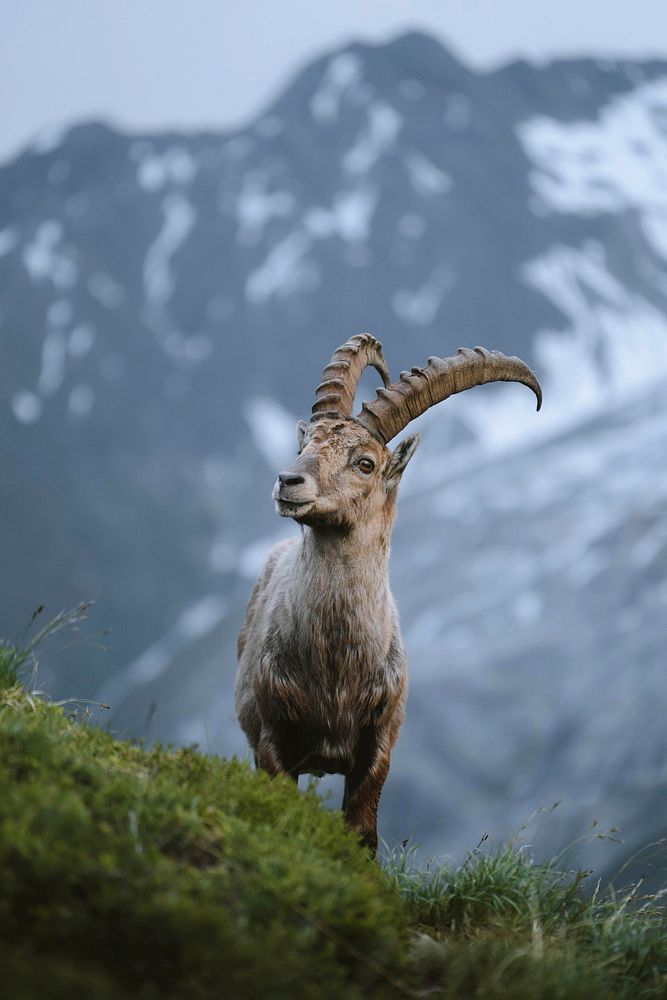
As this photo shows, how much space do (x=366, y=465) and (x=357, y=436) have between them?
19 centimetres

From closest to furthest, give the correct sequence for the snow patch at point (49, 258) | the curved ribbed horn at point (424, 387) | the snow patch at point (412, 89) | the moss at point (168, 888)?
the moss at point (168, 888) → the curved ribbed horn at point (424, 387) → the snow patch at point (49, 258) → the snow patch at point (412, 89)

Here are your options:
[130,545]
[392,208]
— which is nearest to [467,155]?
[392,208]

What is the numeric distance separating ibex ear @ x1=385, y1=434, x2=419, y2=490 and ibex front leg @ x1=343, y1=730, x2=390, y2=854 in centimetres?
148

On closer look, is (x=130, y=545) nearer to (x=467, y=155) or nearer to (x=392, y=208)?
(x=392, y=208)

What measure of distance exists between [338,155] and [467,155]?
5223mm

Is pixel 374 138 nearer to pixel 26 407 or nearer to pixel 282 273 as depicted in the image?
pixel 282 273

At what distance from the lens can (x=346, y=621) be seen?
20.6ft

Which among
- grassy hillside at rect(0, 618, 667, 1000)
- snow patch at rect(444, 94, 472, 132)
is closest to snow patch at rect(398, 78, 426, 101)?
snow patch at rect(444, 94, 472, 132)

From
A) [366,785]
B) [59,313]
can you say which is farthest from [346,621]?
[59,313]

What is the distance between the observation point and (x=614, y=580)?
32.0 metres

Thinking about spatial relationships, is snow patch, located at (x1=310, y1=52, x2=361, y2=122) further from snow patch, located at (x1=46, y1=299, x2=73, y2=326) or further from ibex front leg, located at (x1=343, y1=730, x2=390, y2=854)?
ibex front leg, located at (x1=343, y1=730, x2=390, y2=854)

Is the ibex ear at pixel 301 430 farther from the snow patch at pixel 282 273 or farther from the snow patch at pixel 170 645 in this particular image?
the snow patch at pixel 282 273

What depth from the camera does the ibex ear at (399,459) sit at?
6566 mm

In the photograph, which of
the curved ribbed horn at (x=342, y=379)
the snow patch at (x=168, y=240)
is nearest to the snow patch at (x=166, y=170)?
the snow patch at (x=168, y=240)
